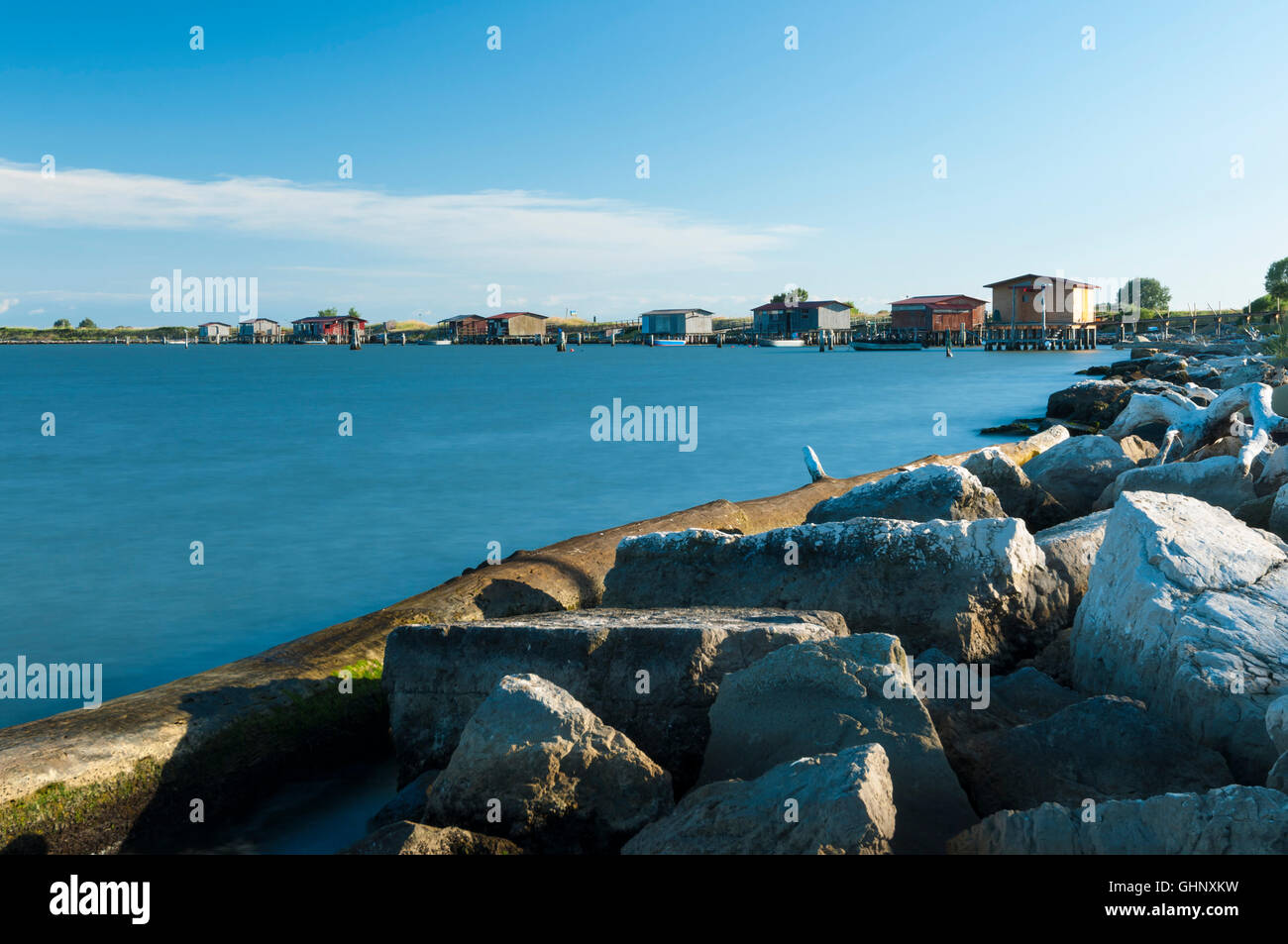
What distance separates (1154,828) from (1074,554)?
3826mm

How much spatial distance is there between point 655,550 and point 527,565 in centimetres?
173

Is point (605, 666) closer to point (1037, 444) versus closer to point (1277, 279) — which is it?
point (1037, 444)

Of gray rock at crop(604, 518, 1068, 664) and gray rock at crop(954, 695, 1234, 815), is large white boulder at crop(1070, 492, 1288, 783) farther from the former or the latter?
gray rock at crop(604, 518, 1068, 664)

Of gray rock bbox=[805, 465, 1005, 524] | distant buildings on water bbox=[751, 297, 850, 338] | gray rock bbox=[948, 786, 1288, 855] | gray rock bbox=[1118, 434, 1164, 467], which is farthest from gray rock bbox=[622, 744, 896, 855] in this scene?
distant buildings on water bbox=[751, 297, 850, 338]

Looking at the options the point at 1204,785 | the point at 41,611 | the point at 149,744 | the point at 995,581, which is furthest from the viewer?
the point at 41,611

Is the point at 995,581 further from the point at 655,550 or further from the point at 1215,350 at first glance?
the point at 1215,350

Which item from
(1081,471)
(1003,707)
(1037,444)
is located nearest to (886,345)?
(1037,444)

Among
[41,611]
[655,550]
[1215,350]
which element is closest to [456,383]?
[1215,350]

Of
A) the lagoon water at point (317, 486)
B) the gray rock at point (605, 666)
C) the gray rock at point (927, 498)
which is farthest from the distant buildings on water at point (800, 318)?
the gray rock at point (605, 666)

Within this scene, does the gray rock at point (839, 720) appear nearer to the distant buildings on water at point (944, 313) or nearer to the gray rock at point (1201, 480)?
the gray rock at point (1201, 480)

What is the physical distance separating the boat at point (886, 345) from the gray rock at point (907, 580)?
4345 inches

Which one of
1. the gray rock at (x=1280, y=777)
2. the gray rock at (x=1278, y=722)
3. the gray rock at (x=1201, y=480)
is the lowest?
the gray rock at (x=1280, y=777)

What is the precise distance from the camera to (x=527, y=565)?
→ 356 inches

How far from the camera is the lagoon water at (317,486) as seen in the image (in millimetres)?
12000
